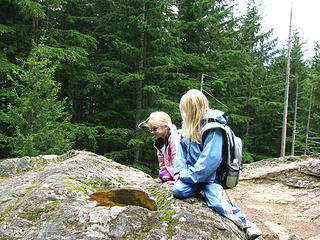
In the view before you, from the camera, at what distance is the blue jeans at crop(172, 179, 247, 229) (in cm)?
221

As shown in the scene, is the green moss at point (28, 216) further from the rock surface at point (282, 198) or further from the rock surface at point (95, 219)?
the rock surface at point (282, 198)

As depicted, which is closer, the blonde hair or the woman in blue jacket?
the woman in blue jacket

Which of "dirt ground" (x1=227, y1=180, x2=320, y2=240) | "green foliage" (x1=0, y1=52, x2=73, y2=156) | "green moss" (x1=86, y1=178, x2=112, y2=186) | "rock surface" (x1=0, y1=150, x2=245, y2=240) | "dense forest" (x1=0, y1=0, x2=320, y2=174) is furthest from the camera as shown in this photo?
"dense forest" (x1=0, y1=0, x2=320, y2=174)

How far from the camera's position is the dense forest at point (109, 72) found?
23.4ft

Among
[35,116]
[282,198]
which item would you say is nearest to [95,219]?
[282,198]

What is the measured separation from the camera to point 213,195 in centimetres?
222

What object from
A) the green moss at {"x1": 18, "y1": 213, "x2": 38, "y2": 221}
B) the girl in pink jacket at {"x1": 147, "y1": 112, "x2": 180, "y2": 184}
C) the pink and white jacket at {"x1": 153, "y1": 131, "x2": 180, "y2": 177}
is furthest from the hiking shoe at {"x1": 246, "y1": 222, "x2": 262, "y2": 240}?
the green moss at {"x1": 18, "y1": 213, "x2": 38, "y2": 221}

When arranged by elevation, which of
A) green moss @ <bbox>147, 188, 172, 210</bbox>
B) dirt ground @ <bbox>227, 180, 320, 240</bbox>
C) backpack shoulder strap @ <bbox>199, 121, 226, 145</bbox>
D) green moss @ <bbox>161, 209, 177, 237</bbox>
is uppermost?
backpack shoulder strap @ <bbox>199, 121, 226, 145</bbox>

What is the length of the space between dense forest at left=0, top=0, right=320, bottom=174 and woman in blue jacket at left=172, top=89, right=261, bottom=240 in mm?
4915

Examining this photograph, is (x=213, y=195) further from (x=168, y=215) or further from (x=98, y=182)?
(x=98, y=182)

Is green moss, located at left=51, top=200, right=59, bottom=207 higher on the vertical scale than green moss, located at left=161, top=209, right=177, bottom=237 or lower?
lower

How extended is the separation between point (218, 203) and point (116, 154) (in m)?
8.72

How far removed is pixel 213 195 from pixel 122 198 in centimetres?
126

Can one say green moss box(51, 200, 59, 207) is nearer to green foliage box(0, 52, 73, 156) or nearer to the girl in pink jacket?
the girl in pink jacket
